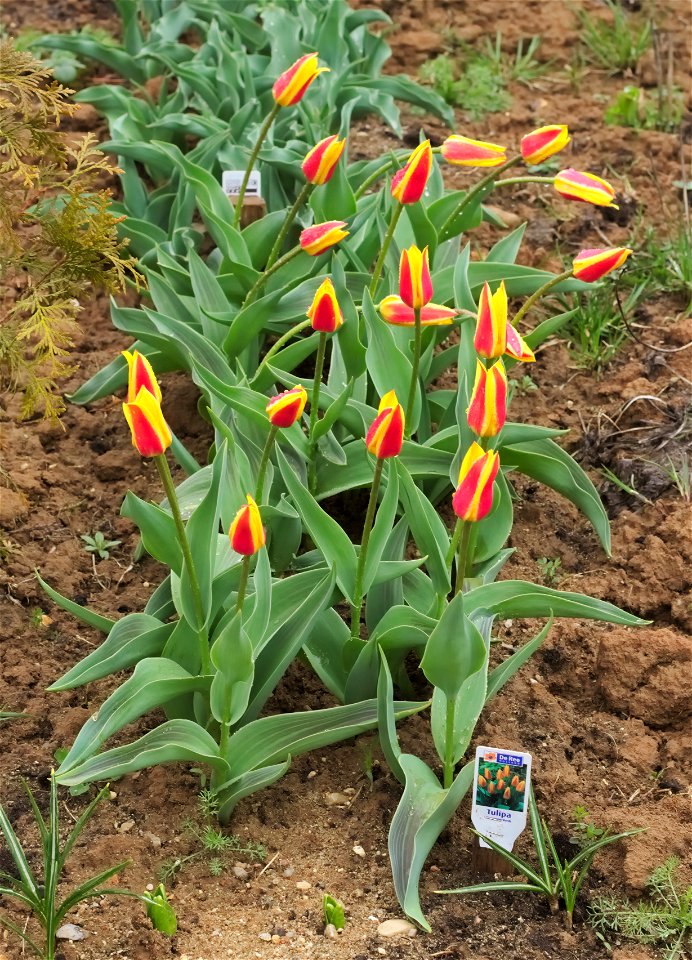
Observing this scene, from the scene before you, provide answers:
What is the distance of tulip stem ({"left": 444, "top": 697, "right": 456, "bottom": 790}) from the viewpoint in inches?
82.4

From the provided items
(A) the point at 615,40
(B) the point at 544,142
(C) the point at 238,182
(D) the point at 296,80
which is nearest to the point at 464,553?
(B) the point at 544,142

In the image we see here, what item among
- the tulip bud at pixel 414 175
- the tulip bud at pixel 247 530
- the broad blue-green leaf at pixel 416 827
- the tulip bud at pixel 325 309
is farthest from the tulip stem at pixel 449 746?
the tulip bud at pixel 414 175

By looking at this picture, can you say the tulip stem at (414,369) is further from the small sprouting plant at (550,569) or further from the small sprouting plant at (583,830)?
the small sprouting plant at (583,830)

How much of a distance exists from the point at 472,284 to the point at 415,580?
101 cm

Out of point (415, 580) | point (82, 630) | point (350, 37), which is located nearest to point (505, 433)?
point (415, 580)

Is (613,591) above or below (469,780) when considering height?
below

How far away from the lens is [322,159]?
8.20ft

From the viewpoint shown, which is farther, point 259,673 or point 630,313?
point 630,313

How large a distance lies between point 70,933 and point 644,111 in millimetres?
3894

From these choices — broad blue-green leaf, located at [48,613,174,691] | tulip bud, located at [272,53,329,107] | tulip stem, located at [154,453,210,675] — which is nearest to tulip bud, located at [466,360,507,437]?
tulip stem, located at [154,453,210,675]

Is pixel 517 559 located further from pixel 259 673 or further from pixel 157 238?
pixel 157 238

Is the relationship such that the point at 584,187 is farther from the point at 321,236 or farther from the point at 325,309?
the point at 325,309

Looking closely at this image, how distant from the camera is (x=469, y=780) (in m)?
2.12

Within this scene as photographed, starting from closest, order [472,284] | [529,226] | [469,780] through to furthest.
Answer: [469,780] → [472,284] → [529,226]
